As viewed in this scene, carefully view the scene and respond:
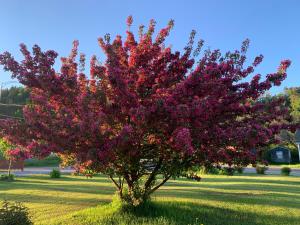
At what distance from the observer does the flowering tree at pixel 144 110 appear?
7.28 metres

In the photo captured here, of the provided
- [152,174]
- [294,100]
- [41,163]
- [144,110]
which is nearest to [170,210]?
[152,174]

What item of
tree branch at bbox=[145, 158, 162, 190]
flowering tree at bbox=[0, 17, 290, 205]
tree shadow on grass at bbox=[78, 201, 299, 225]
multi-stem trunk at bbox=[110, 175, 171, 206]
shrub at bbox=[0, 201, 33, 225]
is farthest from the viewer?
multi-stem trunk at bbox=[110, 175, 171, 206]

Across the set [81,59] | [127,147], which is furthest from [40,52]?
[127,147]

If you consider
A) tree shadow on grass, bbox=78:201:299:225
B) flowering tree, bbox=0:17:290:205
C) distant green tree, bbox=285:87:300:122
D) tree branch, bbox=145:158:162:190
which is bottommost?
tree shadow on grass, bbox=78:201:299:225

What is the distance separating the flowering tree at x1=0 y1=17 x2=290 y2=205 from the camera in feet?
23.9

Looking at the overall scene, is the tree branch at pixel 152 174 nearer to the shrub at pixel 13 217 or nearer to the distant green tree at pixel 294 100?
the shrub at pixel 13 217

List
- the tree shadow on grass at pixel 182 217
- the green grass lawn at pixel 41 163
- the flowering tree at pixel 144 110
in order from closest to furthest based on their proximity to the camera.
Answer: the flowering tree at pixel 144 110 < the tree shadow on grass at pixel 182 217 < the green grass lawn at pixel 41 163

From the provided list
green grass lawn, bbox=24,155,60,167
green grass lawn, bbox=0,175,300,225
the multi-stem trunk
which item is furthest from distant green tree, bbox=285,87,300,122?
the multi-stem trunk

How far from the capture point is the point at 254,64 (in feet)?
29.0

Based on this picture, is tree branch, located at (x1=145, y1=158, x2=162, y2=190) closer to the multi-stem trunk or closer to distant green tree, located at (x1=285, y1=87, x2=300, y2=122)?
the multi-stem trunk

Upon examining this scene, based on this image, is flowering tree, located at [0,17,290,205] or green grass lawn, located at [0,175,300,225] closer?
flowering tree, located at [0,17,290,205]

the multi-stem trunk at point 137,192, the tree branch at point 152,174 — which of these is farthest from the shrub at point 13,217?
the tree branch at point 152,174

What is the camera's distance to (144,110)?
23.1 ft

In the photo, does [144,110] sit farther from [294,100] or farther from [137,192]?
[294,100]
